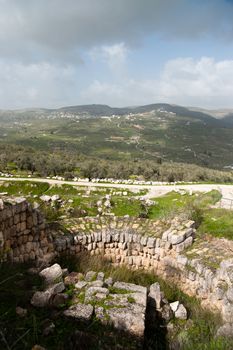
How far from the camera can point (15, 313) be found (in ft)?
18.6

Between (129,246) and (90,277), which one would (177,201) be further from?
(90,277)

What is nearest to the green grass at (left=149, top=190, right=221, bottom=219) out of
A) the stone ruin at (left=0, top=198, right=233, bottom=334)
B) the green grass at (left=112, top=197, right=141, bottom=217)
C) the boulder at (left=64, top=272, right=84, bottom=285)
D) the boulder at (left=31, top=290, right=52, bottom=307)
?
the green grass at (left=112, top=197, right=141, bottom=217)

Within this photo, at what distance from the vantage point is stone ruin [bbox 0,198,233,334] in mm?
8609

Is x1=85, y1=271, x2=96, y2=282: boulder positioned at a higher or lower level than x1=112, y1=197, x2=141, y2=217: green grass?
higher

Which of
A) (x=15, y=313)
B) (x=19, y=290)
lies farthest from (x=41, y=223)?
(x=15, y=313)

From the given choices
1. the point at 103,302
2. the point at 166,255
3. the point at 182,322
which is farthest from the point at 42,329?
the point at 166,255

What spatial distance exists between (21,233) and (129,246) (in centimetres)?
405

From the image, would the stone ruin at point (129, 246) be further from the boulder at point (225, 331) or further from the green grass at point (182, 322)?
the boulder at point (225, 331)

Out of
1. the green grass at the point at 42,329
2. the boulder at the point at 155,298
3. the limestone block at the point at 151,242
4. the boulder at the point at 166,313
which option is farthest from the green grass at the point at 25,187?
the green grass at the point at 42,329

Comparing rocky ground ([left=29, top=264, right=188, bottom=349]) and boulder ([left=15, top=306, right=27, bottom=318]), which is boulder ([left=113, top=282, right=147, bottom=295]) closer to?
rocky ground ([left=29, top=264, right=188, bottom=349])

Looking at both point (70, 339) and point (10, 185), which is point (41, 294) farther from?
point (10, 185)

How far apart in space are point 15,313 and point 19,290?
0.89 meters

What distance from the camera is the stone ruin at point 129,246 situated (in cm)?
861

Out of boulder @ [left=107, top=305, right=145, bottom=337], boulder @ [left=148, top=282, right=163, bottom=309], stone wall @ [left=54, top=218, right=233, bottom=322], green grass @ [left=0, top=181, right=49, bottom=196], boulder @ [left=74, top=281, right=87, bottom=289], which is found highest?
boulder @ [left=107, top=305, right=145, bottom=337]
